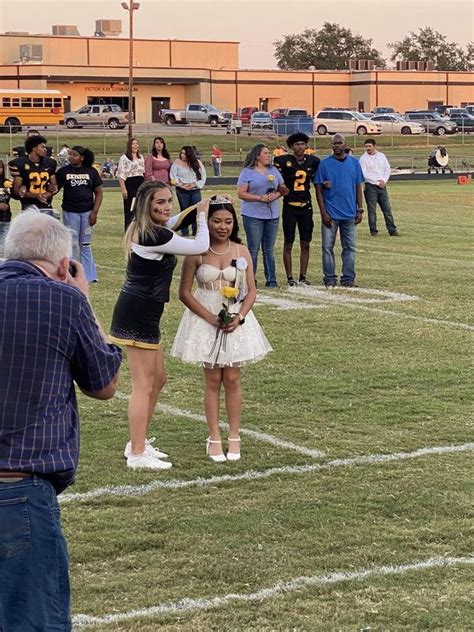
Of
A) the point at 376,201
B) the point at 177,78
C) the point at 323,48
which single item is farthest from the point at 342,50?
the point at 376,201

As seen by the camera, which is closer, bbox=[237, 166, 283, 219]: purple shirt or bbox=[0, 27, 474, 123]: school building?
bbox=[237, 166, 283, 219]: purple shirt

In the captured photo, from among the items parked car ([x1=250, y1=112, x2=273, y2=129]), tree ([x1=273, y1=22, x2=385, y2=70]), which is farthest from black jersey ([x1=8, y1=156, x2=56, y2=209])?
tree ([x1=273, y1=22, x2=385, y2=70])

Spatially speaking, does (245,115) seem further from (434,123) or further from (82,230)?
(82,230)

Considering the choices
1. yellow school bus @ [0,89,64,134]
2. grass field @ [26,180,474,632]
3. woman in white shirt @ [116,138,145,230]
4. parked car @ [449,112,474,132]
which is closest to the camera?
grass field @ [26,180,474,632]

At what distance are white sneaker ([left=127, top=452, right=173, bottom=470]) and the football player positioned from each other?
7.85 meters

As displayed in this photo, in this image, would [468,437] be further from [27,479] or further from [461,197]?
[461,197]

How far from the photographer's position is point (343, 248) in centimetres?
1508

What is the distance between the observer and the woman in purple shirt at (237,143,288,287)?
14336mm

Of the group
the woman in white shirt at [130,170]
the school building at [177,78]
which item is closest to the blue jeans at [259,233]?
the woman in white shirt at [130,170]

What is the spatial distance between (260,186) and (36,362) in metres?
10.5

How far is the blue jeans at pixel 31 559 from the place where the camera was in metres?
3.88

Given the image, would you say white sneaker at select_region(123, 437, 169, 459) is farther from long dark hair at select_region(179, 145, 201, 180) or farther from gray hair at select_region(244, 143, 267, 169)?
long dark hair at select_region(179, 145, 201, 180)

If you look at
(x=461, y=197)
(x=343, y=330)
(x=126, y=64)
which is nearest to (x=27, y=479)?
(x=343, y=330)

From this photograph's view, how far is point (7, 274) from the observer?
4.04 m
